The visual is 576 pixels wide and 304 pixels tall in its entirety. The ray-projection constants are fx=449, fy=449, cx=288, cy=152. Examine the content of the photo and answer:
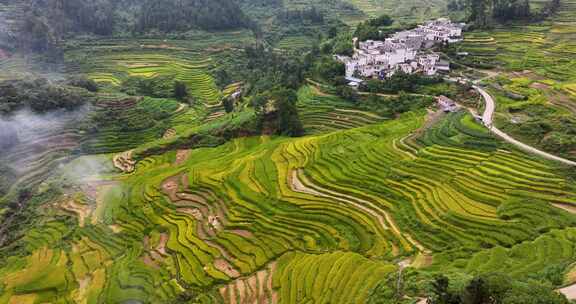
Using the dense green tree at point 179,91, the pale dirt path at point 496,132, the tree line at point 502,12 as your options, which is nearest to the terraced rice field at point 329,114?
the pale dirt path at point 496,132

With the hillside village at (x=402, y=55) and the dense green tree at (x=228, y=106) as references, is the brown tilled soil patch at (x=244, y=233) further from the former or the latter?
the dense green tree at (x=228, y=106)

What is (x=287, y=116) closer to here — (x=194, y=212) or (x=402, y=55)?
(x=402, y=55)

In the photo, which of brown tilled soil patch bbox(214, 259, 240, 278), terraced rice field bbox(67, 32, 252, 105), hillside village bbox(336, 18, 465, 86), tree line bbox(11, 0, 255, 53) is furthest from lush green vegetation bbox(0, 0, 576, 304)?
tree line bbox(11, 0, 255, 53)

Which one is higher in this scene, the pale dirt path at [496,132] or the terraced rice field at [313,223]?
the pale dirt path at [496,132]

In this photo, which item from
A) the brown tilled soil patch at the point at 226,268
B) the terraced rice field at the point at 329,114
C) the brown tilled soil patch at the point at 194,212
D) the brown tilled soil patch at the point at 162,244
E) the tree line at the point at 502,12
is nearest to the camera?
the brown tilled soil patch at the point at 226,268

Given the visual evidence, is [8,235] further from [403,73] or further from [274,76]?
[403,73]

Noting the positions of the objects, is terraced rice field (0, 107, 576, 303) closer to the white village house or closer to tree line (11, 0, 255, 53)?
the white village house

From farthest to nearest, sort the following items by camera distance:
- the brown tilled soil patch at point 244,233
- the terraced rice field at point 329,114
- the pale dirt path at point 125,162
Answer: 1. the terraced rice field at point 329,114
2. the pale dirt path at point 125,162
3. the brown tilled soil patch at point 244,233

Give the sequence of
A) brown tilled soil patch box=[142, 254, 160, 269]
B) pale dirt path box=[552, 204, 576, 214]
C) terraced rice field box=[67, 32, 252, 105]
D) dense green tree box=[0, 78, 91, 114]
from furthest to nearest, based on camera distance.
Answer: terraced rice field box=[67, 32, 252, 105], dense green tree box=[0, 78, 91, 114], brown tilled soil patch box=[142, 254, 160, 269], pale dirt path box=[552, 204, 576, 214]

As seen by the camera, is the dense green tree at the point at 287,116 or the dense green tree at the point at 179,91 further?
the dense green tree at the point at 179,91
